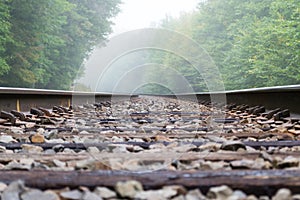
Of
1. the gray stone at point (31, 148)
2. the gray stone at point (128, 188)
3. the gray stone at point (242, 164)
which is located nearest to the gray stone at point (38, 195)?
the gray stone at point (128, 188)

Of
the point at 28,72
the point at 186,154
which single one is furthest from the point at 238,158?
the point at 28,72

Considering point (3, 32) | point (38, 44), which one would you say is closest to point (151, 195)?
point (3, 32)

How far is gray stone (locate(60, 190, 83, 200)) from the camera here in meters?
0.91

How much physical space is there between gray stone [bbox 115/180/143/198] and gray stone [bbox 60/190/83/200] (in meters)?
0.09

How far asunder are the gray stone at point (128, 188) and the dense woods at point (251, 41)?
10311mm

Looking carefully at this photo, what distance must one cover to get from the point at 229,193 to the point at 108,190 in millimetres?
291

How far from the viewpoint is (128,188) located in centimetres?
94

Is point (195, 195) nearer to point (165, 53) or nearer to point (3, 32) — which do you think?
point (3, 32)

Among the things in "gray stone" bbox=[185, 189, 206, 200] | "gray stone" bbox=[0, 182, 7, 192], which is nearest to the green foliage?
"gray stone" bbox=[0, 182, 7, 192]

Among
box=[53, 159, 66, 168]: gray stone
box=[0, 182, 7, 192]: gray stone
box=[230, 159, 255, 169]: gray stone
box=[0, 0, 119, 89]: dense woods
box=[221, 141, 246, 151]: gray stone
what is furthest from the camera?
box=[0, 0, 119, 89]: dense woods

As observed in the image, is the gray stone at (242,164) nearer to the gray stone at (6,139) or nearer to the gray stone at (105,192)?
the gray stone at (105,192)

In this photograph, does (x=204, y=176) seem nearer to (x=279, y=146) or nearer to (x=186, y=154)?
(x=186, y=154)

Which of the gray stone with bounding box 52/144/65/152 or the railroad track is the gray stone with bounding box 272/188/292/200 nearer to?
the railroad track

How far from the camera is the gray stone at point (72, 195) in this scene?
2.98ft
